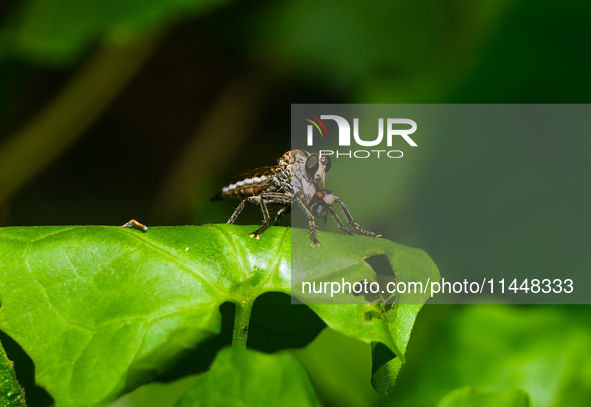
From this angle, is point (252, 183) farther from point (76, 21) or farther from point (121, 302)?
point (76, 21)

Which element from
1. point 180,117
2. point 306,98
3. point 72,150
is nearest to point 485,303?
point 306,98

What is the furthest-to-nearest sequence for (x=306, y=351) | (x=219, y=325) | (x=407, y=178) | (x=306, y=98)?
1. (x=306, y=98)
2. (x=407, y=178)
3. (x=306, y=351)
4. (x=219, y=325)

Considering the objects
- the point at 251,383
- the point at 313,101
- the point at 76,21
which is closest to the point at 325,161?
the point at 251,383

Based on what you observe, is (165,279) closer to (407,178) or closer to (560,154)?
(407,178)

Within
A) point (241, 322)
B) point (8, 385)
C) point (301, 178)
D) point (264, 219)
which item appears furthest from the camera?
point (301, 178)

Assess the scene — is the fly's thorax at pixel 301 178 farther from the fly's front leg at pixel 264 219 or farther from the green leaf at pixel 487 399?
the green leaf at pixel 487 399

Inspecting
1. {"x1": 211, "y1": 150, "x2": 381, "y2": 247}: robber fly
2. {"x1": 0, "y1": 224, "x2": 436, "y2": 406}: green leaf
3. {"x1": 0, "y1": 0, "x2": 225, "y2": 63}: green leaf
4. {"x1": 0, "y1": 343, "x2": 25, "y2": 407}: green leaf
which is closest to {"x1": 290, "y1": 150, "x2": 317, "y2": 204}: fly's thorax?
{"x1": 211, "y1": 150, "x2": 381, "y2": 247}: robber fly
